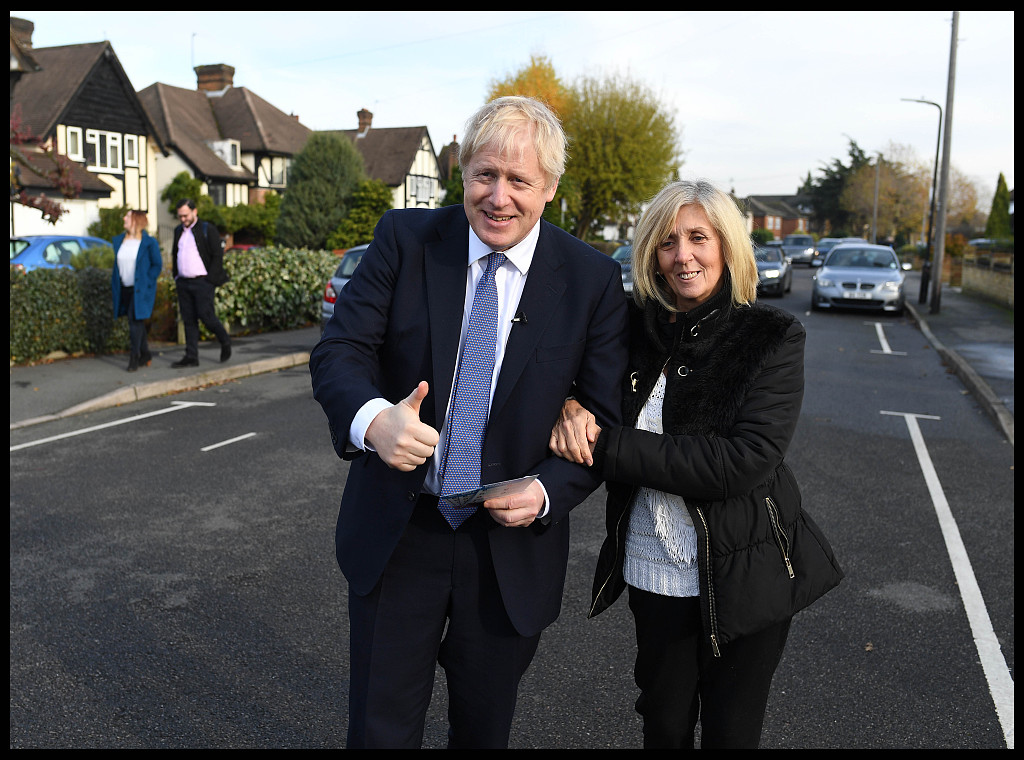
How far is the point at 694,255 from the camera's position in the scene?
92.2 inches

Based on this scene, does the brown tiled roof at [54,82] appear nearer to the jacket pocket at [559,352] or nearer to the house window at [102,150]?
the house window at [102,150]

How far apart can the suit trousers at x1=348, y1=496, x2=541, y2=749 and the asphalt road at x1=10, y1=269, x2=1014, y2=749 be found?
978 mm

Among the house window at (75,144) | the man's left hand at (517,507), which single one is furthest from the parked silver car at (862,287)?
the house window at (75,144)

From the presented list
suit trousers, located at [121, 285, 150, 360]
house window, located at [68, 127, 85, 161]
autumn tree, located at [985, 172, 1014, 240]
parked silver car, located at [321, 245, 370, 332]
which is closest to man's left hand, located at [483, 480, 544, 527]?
suit trousers, located at [121, 285, 150, 360]

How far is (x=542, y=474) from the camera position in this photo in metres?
2.20

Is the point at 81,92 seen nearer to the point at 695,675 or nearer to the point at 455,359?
the point at 455,359

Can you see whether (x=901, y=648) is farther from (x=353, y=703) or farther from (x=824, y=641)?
(x=353, y=703)

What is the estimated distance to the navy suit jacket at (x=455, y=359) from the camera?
86.6 inches

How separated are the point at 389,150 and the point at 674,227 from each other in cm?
6085

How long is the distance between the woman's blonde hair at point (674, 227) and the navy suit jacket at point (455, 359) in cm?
11

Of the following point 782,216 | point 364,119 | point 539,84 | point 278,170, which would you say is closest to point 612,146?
point 539,84

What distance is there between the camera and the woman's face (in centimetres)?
233

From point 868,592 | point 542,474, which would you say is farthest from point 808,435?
point 542,474
